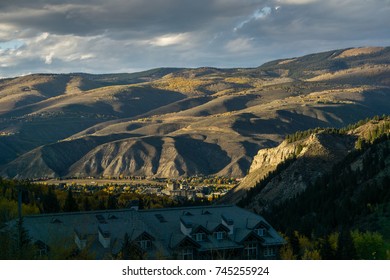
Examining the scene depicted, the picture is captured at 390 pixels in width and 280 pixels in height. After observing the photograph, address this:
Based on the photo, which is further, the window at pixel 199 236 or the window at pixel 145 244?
the window at pixel 199 236

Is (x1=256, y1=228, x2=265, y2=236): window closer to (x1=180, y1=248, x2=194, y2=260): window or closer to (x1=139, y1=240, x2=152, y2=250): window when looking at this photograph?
(x1=180, y1=248, x2=194, y2=260): window

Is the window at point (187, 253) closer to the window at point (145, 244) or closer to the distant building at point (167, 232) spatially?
the distant building at point (167, 232)

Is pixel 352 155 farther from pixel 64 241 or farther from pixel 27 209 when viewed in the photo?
pixel 64 241

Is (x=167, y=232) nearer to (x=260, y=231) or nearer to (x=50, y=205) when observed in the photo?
(x=260, y=231)

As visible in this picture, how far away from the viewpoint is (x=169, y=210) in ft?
268

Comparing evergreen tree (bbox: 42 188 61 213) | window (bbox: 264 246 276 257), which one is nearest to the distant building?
window (bbox: 264 246 276 257)

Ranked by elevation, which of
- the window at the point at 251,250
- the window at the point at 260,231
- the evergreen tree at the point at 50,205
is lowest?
the evergreen tree at the point at 50,205

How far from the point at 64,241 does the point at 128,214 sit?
17827 millimetres

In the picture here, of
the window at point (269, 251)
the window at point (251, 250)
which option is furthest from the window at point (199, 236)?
the window at point (269, 251)

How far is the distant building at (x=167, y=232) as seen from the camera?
6838cm

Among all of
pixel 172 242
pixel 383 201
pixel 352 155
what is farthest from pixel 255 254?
pixel 352 155

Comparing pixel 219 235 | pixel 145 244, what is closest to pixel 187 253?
pixel 219 235
